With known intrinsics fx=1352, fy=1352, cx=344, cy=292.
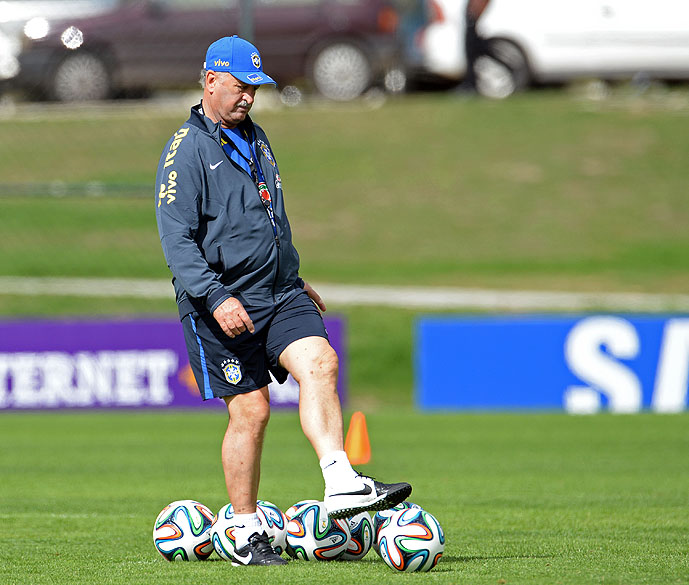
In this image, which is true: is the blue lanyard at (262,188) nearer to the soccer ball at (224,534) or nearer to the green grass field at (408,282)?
the soccer ball at (224,534)

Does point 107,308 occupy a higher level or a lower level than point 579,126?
lower

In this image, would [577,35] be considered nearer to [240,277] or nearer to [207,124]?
[207,124]

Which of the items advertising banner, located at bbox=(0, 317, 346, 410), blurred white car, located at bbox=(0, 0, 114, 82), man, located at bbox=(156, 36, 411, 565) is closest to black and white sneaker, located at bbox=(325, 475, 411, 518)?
man, located at bbox=(156, 36, 411, 565)

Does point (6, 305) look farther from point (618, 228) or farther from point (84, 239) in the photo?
point (618, 228)

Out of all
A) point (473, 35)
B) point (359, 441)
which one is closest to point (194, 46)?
point (473, 35)

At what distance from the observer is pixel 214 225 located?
5.96 metres

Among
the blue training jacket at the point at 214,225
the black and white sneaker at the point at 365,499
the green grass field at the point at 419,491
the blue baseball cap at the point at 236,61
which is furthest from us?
the blue baseball cap at the point at 236,61

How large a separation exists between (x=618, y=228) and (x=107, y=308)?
31.2 ft

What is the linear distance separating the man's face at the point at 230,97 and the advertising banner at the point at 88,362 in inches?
413

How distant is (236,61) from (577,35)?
747 inches

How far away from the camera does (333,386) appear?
591cm

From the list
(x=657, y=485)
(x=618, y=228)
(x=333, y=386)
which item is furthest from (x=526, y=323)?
(x=333, y=386)

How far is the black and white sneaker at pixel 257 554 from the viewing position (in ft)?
19.6

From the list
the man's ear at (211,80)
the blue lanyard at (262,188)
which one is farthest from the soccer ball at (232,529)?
the man's ear at (211,80)
